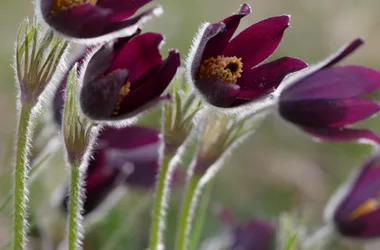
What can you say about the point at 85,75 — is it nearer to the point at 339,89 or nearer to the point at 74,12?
the point at 74,12

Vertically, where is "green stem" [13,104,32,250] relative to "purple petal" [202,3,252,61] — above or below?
below

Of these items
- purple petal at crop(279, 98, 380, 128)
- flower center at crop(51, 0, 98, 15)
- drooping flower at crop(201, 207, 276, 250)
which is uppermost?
flower center at crop(51, 0, 98, 15)

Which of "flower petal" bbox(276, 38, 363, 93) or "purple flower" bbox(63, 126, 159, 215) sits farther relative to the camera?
"purple flower" bbox(63, 126, 159, 215)

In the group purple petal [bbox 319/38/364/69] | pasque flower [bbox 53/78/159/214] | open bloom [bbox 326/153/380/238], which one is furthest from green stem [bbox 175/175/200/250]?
open bloom [bbox 326/153/380/238]

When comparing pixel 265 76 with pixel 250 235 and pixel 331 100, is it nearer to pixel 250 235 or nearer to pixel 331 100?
pixel 331 100

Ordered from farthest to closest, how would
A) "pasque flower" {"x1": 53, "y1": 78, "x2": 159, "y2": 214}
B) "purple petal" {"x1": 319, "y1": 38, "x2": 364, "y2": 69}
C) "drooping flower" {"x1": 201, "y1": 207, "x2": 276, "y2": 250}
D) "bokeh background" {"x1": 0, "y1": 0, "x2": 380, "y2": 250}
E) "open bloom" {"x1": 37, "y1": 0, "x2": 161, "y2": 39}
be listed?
"bokeh background" {"x1": 0, "y1": 0, "x2": 380, "y2": 250} → "drooping flower" {"x1": 201, "y1": 207, "x2": 276, "y2": 250} → "pasque flower" {"x1": 53, "y1": 78, "x2": 159, "y2": 214} → "purple petal" {"x1": 319, "y1": 38, "x2": 364, "y2": 69} → "open bloom" {"x1": 37, "y1": 0, "x2": 161, "y2": 39}

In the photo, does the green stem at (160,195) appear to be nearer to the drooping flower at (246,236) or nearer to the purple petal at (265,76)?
the purple petal at (265,76)

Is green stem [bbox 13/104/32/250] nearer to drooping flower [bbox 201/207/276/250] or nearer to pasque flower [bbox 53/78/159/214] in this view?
pasque flower [bbox 53/78/159/214]
